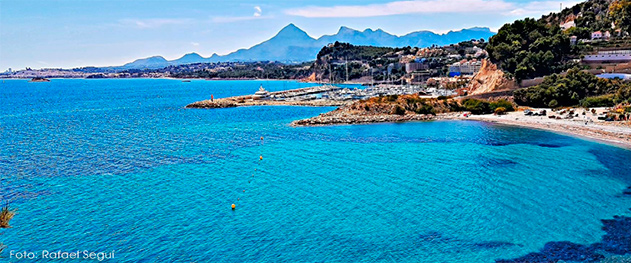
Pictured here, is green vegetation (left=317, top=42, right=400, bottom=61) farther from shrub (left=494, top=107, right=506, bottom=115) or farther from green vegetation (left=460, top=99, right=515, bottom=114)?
shrub (left=494, top=107, right=506, bottom=115)

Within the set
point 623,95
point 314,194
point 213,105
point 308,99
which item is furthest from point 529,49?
point 314,194

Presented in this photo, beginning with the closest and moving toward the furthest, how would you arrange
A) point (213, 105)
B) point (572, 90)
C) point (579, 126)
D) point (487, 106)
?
point (579, 126) → point (572, 90) → point (487, 106) → point (213, 105)

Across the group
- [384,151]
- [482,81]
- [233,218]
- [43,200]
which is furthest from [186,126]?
[482,81]

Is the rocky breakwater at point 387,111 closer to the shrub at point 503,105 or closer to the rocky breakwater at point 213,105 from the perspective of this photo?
the shrub at point 503,105

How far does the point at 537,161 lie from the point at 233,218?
78.2ft

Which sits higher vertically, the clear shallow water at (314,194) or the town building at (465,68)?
the town building at (465,68)


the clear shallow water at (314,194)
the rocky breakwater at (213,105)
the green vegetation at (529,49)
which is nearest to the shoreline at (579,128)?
the clear shallow water at (314,194)

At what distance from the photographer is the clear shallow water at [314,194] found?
20.2 metres

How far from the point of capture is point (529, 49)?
70.4 metres

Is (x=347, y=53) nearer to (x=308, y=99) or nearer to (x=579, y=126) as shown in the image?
(x=308, y=99)

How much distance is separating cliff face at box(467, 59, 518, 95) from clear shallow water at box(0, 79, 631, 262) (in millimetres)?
20064

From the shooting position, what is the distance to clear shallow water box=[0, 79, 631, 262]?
797 inches

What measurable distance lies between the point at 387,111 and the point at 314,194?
3502 centimetres

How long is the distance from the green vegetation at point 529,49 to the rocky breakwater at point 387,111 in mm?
12546
